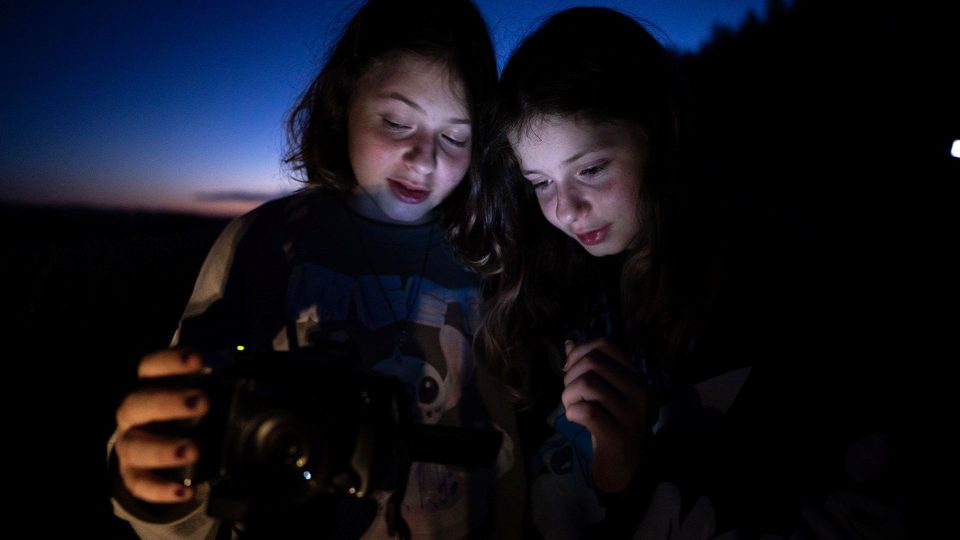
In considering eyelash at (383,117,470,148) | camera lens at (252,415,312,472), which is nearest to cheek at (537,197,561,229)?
eyelash at (383,117,470,148)

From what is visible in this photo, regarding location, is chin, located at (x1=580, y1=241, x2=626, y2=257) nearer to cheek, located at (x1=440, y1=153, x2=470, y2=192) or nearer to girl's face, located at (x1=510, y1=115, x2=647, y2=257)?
girl's face, located at (x1=510, y1=115, x2=647, y2=257)

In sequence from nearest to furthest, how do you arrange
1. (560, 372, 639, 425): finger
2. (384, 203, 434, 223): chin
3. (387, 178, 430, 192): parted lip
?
(560, 372, 639, 425): finger < (387, 178, 430, 192): parted lip < (384, 203, 434, 223): chin

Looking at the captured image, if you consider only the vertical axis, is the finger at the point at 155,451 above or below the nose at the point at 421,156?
below

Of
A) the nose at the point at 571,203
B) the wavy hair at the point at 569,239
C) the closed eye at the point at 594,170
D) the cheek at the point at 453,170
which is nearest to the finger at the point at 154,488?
the wavy hair at the point at 569,239

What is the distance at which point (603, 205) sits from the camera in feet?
4.72

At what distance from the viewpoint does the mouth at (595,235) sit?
153 cm

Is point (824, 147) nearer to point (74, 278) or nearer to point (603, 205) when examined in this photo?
point (603, 205)

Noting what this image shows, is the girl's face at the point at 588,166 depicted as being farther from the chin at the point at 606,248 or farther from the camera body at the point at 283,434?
the camera body at the point at 283,434

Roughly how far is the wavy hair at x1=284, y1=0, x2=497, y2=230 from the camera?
1028mm

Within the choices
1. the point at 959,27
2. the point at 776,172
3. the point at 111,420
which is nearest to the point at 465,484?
the point at 776,172

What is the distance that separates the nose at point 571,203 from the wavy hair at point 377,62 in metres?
0.44

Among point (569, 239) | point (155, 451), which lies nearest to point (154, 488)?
point (155, 451)

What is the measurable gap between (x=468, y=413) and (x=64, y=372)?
5.38 metres

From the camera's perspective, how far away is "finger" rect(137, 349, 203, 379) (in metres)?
0.87
